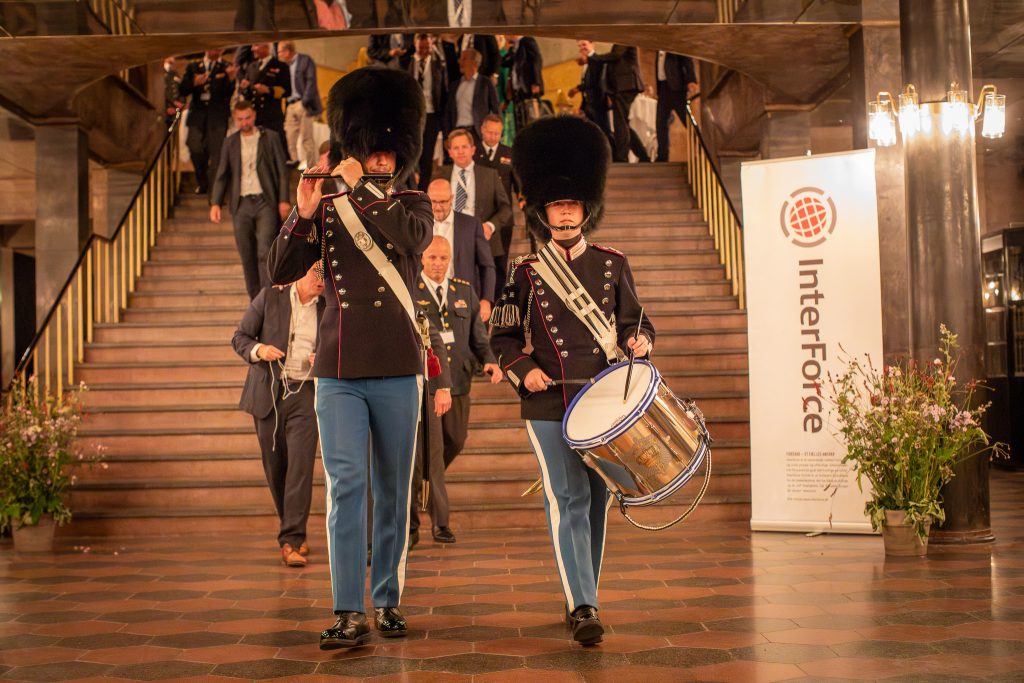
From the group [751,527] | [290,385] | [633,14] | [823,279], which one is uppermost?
[633,14]

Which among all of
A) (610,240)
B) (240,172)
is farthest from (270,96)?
(610,240)

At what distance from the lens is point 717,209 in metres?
12.0

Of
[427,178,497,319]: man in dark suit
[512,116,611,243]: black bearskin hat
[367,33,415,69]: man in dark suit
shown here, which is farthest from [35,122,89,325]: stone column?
[512,116,611,243]: black bearskin hat

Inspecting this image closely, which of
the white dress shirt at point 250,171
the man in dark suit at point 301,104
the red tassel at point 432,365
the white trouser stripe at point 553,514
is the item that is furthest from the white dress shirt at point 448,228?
the man in dark suit at point 301,104

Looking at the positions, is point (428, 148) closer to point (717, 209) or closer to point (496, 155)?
point (496, 155)

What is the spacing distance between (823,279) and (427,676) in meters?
4.26

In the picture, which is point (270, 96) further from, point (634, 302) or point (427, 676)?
point (427, 676)

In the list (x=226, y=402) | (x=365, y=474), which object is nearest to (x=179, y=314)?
(x=226, y=402)

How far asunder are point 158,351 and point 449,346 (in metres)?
4.00

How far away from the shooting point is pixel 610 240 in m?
12.0

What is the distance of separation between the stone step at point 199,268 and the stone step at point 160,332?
1160 mm

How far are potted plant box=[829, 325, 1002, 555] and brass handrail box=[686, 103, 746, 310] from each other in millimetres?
4279

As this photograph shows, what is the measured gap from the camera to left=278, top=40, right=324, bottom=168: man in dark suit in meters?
12.6

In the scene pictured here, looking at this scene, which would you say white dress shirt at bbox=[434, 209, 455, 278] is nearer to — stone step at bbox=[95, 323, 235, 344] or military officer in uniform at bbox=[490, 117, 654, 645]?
stone step at bbox=[95, 323, 235, 344]
